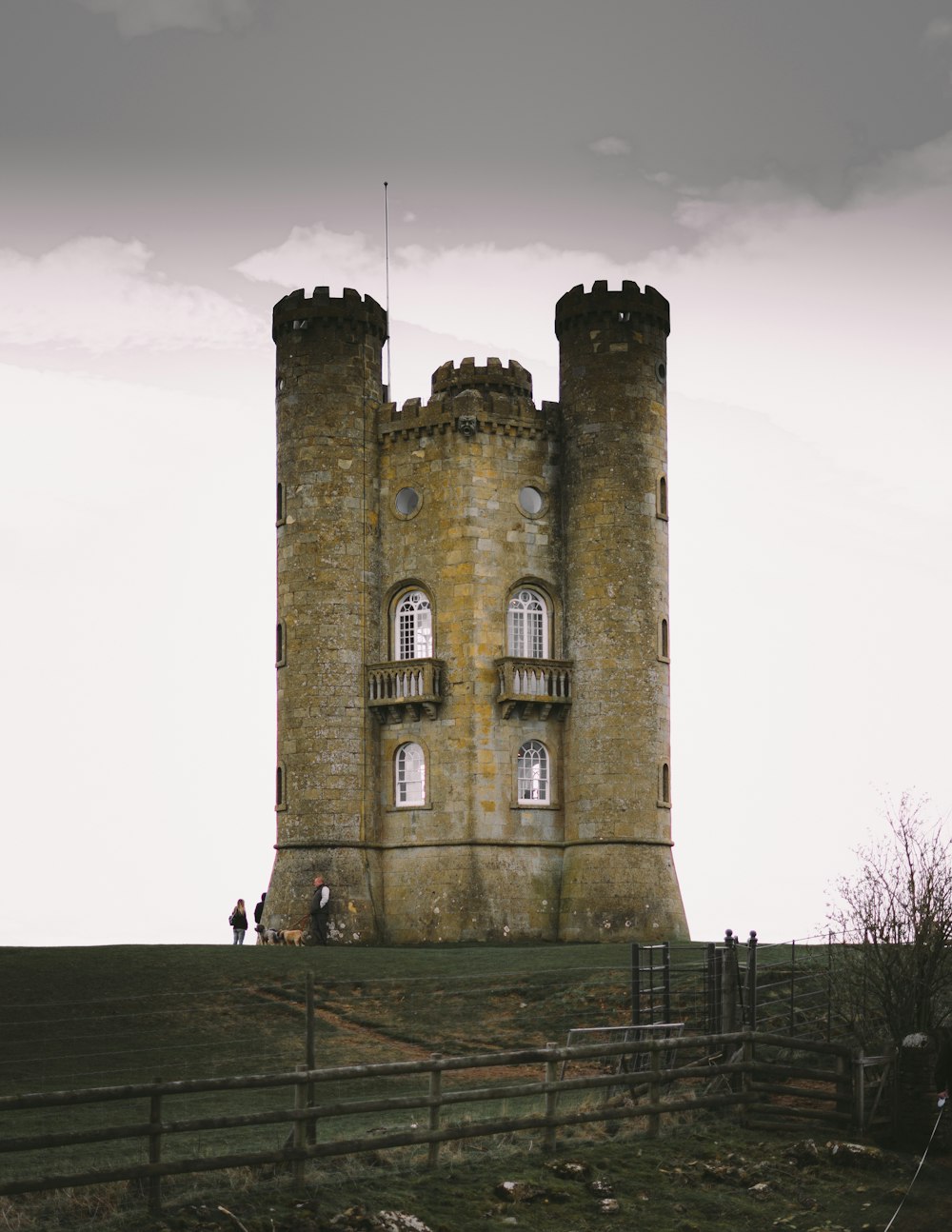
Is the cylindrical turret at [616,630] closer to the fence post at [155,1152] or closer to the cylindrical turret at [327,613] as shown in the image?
the cylindrical turret at [327,613]

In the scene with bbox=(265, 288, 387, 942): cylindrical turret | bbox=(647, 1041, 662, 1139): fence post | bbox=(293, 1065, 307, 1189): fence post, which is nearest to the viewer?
bbox=(293, 1065, 307, 1189): fence post

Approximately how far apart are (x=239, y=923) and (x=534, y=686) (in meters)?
9.94

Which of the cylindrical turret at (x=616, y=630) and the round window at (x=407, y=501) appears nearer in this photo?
the cylindrical turret at (x=616, y=630)

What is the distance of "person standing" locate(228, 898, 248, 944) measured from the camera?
47938 mm

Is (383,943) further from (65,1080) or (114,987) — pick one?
(65,1080)

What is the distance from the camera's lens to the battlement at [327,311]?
171 feet

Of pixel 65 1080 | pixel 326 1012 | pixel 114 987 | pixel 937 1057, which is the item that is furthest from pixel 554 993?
pixel 937 1057

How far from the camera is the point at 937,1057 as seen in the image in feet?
76.5

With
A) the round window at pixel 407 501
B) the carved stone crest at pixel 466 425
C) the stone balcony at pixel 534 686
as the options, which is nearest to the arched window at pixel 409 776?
the stone balcony at pixel 534 686

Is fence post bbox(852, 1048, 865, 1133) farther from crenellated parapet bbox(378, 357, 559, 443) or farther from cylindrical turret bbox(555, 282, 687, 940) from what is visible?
crenellated parapet bbox(378, 357, 559, 443)

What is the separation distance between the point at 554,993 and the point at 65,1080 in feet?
34.1

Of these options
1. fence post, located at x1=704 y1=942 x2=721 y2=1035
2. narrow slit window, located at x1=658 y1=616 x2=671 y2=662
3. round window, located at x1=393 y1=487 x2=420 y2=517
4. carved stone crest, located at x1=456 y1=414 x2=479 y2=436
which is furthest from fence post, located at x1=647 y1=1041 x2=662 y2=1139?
round window, located at x1=393 y1=487 x2=420 y2=517

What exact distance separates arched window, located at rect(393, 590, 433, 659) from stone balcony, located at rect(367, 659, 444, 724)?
66 centimetres

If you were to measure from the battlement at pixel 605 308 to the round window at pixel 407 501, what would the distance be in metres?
6.36
